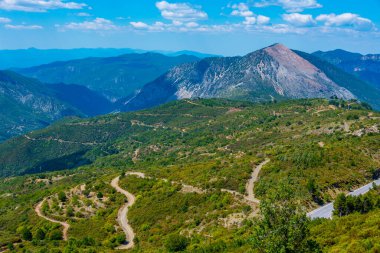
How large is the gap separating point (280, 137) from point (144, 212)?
97.5 m

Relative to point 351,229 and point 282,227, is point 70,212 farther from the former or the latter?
point 282,227

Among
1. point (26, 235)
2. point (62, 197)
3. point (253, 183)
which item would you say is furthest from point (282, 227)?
point (62, 197)

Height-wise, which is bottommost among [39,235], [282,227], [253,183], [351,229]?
[39,235]

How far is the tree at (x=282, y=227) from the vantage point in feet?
139

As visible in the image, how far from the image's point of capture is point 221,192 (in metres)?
102

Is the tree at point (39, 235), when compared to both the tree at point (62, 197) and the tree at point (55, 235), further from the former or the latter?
the tree at point (62, 197)

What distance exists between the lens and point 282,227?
43094mm

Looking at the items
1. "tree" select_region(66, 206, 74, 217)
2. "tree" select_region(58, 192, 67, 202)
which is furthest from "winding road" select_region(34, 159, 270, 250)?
"tree" select_region(58, 192, 67, 202)

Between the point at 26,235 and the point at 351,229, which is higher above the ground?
the point at 351,229

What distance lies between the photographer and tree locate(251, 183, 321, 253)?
1668 inches

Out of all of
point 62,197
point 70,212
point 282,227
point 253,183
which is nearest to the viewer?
point 282,227

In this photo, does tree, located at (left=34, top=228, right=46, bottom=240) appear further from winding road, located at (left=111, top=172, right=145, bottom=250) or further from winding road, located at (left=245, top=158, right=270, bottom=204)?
winding road, located at (left=245, top=158, right=270, bottom=204)

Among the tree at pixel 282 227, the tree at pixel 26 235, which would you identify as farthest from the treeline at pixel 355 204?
the tree at pixel 26 235

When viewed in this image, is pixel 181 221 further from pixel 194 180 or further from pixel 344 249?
pixel 344 249
